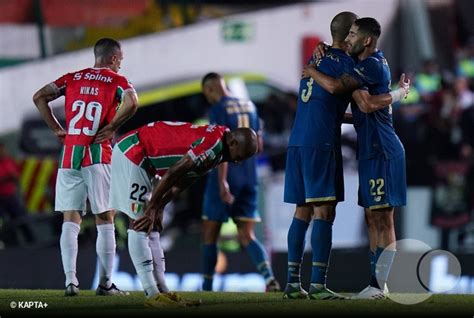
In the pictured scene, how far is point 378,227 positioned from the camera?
10.4 metres

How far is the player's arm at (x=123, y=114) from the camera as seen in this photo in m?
10.7

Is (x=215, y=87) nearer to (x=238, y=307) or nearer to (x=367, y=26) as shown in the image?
(x=367, y=26)

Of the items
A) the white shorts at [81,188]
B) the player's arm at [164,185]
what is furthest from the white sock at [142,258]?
the white shorts at [81,188]

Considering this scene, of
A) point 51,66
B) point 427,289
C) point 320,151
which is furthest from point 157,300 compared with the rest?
point 51,66

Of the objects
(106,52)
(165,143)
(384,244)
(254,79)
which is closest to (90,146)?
(106,52)

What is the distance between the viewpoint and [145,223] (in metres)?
9.66

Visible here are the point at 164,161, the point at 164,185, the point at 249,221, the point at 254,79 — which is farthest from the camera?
the point at 254,79

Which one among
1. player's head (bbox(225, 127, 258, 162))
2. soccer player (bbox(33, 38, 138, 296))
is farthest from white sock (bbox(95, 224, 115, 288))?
player's head (bbox(225, 127, 258, 162))

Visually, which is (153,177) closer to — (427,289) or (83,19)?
(427,289)

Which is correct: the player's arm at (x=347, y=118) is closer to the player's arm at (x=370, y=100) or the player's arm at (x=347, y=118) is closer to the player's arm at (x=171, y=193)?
the player's arm at (x=370, y=100)

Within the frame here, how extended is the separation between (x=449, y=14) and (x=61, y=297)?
1431cm

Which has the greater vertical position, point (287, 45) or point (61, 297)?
point (287, 45)

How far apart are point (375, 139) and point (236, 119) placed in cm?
310

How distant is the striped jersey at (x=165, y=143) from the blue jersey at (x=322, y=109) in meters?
0.72
